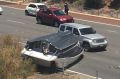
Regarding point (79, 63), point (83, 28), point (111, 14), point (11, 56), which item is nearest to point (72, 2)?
point (111, 14)

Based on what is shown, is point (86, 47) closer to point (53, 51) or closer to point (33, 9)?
point (53, 51)

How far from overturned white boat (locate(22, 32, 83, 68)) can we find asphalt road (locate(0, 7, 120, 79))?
2.78 ft

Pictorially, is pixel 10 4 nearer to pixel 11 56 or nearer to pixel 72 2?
pixel 72 2

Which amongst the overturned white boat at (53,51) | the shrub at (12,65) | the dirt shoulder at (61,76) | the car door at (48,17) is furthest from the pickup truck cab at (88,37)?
the car door at (48,17)

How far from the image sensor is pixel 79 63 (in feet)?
83.8

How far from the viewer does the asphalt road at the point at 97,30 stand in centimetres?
2388

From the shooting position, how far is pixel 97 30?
1522 inches

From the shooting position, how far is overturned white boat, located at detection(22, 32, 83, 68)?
2327 centimetres

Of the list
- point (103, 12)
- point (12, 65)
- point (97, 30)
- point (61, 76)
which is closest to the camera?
point (12, 65)

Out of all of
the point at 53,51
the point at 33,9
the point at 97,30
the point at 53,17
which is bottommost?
the point at 97,30

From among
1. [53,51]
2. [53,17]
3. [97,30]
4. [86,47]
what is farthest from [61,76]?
[53,17]

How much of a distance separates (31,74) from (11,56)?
64.5 inches

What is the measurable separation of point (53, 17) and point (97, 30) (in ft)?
17.0

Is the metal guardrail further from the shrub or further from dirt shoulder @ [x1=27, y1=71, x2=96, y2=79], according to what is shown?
the shrub
